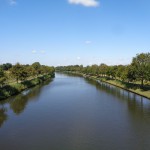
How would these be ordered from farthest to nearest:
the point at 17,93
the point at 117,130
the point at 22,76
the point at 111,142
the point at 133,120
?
the point at 22,76
the point at 17,93
the point at 133,120
the point at 117,130
the point at 111,142

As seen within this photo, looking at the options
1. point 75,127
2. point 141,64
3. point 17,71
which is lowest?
point 75,127

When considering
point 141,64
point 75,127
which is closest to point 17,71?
point 141,64

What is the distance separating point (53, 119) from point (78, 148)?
1135 centimetres

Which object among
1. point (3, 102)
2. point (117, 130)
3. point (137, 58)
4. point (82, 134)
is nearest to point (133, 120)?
point (117, 130)

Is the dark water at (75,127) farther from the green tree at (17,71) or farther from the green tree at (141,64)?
the green tree at (17,71)

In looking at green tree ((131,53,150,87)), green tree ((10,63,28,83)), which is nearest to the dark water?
green tree ((131,53,150,87))

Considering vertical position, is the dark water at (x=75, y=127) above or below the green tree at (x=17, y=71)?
below

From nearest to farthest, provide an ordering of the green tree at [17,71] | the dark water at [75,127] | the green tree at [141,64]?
the dark water at [75,127]
the green tree at [141,64]
the green tree at [17,71]

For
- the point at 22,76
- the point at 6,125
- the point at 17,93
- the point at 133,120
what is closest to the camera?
the point at 6,125

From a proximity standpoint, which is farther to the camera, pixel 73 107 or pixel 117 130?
pixel 73 107

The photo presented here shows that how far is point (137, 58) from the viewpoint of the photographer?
62500mm

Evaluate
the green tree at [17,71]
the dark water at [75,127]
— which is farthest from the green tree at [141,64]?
the green tree at [17,71]

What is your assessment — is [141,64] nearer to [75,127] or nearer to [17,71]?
[17,71]

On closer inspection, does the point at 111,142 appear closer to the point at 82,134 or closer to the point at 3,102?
the point at 82,134
